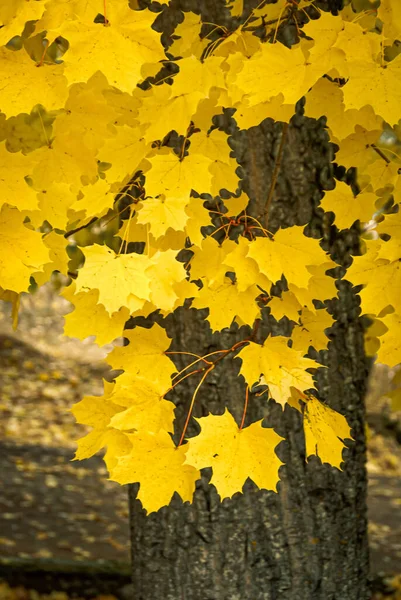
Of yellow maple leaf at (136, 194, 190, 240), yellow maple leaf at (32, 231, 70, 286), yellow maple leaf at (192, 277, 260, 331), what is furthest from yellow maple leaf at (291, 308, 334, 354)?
yellow maple leaf at (32, 231, 70, 286)

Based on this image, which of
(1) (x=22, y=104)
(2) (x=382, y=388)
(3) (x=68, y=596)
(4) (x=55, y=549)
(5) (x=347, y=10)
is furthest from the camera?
(2) (x=382, y=388)

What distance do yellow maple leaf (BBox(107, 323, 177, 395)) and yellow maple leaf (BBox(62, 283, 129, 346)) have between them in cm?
5

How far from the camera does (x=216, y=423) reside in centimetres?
155

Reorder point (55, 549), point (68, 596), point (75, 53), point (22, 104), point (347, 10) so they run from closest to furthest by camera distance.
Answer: point (75, 53) < point (22, 104) < point (347, 10) < point (68, 596) < point (55, 549)

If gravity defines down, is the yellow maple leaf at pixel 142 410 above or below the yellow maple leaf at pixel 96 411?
below

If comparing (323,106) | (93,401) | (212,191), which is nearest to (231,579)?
(93,401)

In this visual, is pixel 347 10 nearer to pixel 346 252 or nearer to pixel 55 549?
pixel 346 252

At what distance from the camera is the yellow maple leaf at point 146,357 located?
1757 mm

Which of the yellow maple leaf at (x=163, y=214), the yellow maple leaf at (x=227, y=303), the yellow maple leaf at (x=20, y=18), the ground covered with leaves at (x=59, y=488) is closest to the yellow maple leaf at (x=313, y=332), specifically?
the yellow maple leaf at (x=227, y=303)

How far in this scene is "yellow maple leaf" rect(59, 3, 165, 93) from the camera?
141cm

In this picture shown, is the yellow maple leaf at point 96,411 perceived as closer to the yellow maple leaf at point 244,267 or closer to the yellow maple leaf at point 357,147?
the yellow maple leaf at point 244,267

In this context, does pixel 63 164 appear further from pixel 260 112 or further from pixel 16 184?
pixel 260 112

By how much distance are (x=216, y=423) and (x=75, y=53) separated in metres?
0.82

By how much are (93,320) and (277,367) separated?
461 millimetres
